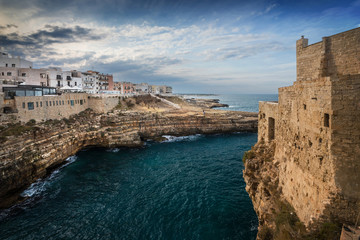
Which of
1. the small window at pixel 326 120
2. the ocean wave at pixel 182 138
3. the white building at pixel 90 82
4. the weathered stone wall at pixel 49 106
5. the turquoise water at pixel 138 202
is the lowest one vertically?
the turquoise water at pixel 138 202

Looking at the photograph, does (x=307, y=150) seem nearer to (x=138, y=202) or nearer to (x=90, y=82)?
(x=138, y=202)

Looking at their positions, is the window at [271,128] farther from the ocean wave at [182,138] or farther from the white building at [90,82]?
the white building at [90,82]

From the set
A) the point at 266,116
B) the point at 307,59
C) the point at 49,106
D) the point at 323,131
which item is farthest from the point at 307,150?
the point at 49,106

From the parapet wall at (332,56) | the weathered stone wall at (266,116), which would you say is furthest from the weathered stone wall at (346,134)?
the weathered stone wall at (266,116)

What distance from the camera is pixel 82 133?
3359 centimetres

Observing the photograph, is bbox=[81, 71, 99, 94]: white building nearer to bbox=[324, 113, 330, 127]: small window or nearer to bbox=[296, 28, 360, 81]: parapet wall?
bbox=[296, 28, 360, 81]: parapet wall

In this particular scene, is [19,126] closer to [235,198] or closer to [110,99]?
[110,99]

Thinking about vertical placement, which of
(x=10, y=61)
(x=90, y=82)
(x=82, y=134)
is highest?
(x=10, y=61)

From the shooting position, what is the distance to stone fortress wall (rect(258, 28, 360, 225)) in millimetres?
5992

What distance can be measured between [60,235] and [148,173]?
11.5 meters

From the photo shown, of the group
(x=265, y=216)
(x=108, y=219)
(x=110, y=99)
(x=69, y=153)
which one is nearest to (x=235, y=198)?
(x=265, y=216)

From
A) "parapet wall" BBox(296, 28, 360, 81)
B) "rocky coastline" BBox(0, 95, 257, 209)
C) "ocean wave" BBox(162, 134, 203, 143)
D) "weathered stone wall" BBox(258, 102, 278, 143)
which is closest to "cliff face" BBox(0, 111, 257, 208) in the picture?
"rocky coastline" BBox(0, 95, 257, 209)

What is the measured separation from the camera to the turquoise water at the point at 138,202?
14367mm

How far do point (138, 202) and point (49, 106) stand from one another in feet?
83.8
